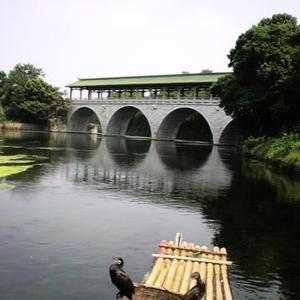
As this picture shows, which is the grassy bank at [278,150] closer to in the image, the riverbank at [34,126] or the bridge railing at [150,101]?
the bridge railing at [150,101]

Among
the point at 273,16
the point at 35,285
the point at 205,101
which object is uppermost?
the point at 273,16

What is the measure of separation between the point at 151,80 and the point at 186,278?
8060cm

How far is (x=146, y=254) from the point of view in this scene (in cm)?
1463

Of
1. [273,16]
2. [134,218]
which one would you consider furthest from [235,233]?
[273,16]

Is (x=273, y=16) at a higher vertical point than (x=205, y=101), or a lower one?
higher

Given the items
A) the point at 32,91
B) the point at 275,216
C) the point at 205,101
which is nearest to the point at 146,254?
the point at 275,216

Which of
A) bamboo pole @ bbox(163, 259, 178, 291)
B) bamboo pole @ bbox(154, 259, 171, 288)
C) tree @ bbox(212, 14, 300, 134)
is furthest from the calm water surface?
tree @ bbox(212, 14, 300, 134)

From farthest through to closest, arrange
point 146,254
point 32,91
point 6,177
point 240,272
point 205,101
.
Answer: point 32,91, point 205,101, point 6,177, point 146,254, point 240,272

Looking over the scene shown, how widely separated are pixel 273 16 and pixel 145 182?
3622 centimetres

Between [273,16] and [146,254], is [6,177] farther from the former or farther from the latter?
[273,16]

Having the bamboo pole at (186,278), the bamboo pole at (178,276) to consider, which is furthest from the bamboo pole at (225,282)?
the bamboo pole at (178,276)

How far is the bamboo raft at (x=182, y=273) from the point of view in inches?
368

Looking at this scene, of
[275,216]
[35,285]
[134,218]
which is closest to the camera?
[35,285]

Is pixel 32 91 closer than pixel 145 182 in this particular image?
No
